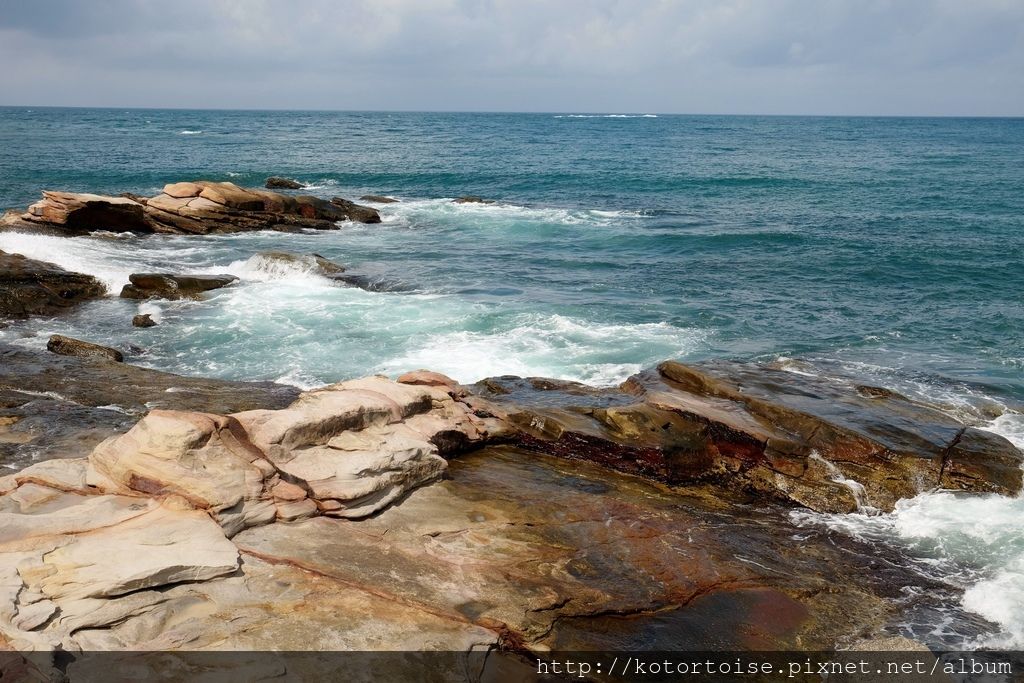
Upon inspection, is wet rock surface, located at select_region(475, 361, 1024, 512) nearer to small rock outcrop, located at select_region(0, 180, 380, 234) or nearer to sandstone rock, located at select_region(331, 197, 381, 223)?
small rock outcrop, located at select_region(0, 180, 380, 234)

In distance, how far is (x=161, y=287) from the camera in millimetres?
24812

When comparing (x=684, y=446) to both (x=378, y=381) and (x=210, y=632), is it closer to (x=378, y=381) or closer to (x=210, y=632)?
(x=378, y=381)

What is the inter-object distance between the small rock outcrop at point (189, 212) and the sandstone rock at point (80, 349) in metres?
15.3

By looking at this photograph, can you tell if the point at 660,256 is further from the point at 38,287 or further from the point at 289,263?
the point at 38,287

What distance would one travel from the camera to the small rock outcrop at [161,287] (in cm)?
2455

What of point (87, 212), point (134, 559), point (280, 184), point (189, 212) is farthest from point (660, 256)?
point (280, 184)

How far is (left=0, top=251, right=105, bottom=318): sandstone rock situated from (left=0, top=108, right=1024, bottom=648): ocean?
0.92m

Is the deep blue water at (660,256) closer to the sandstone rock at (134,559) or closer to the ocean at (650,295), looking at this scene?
the ocean at (650,295)

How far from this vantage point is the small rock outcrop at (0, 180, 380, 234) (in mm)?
31750

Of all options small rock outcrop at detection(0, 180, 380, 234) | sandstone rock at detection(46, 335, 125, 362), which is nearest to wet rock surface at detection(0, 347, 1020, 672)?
sandstone rock at detection(46, 335, 125, 362)

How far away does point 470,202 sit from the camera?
4878 centimetres

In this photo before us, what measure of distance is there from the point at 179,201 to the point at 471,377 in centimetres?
2433

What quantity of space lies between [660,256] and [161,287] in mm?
20455

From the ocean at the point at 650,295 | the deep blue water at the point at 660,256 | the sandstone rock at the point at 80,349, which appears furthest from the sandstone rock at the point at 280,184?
the sandstone rock at the point at 80,349
